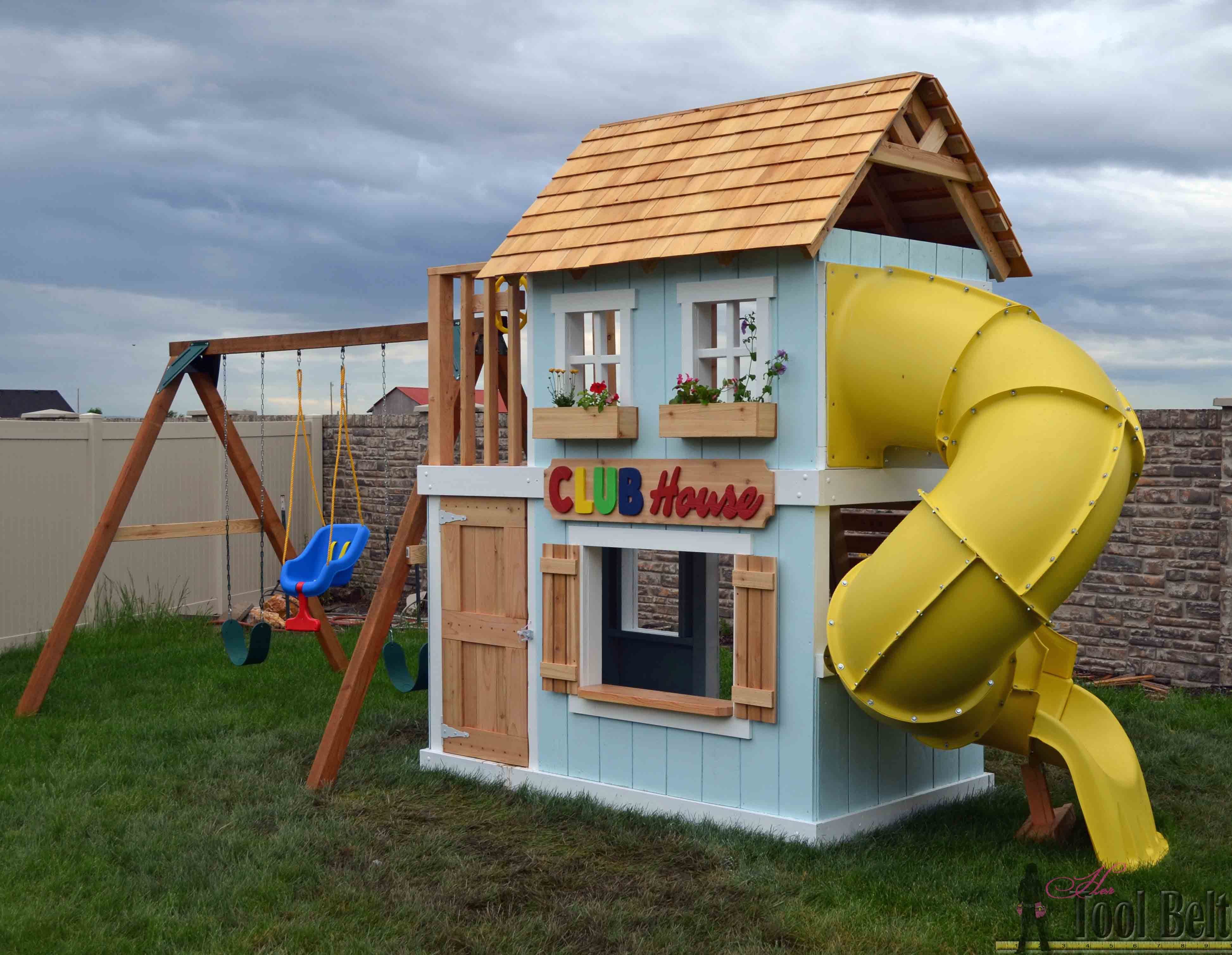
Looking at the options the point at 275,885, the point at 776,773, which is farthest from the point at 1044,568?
the point at 275,885

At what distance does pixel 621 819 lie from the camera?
709 cm

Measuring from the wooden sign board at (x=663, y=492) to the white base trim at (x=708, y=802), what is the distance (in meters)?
1.58

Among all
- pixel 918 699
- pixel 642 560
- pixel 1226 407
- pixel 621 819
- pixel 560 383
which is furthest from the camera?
pixel 642 560

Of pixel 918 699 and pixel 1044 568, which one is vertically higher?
pixel 1044 568

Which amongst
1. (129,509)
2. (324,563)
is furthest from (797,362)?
(129,509)

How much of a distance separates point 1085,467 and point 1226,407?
5.33 metres

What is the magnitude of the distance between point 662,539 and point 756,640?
82 centimetres

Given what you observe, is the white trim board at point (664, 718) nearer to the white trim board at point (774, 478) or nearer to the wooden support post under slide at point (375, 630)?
the white trim board at point (774, 478)

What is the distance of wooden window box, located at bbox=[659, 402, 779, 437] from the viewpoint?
6578 mm

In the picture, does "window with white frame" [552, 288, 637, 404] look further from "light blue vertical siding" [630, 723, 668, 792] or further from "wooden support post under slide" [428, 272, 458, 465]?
"light blue vertical siding" [630, 723, 668, 792]

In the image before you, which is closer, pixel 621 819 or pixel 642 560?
pixel 621 819

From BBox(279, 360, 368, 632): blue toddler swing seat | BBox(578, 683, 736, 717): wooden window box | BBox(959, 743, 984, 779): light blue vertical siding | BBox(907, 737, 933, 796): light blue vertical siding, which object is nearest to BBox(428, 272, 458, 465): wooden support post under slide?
BBox(279, 360, 368, 632): blue toddler swing seat

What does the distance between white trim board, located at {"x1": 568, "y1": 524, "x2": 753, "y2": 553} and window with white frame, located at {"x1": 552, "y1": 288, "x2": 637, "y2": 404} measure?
2.51ft

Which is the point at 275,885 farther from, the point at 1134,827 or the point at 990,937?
the point at 1134,827
